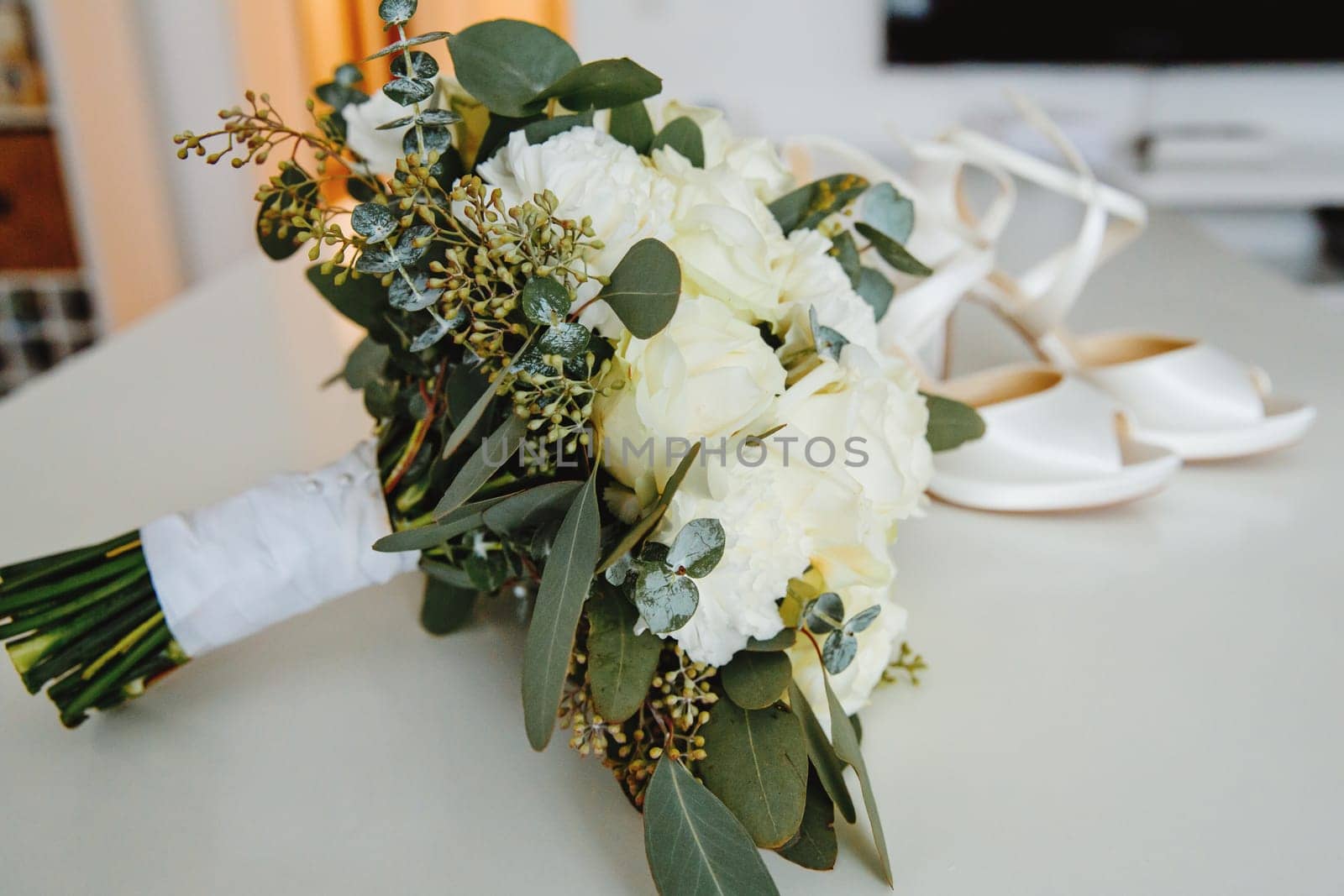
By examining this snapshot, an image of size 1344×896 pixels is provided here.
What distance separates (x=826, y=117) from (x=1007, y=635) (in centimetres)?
Result: 245

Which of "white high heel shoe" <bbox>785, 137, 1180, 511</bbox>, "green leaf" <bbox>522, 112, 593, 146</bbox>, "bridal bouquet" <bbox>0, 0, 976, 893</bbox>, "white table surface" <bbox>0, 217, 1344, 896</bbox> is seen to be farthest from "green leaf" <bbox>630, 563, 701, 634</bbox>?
"white high heel shoe" <bbox>785, 137, 1180, 511</bbox>

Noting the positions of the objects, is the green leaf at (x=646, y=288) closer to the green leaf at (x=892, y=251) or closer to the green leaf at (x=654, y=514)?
the green leaf at (x=654, y=514)

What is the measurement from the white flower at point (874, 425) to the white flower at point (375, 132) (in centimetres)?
26

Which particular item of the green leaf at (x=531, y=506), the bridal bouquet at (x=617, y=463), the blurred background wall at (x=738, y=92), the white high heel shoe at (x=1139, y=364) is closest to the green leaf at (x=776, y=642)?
the bridal bouquet at (x=617, y=463)

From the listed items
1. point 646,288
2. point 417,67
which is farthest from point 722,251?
point 417,67

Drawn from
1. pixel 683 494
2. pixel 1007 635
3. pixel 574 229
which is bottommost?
pixel 1007 635

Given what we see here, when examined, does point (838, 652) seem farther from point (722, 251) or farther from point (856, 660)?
point (722, 251)

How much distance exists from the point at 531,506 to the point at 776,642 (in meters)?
0.12

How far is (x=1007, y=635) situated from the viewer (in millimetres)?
607

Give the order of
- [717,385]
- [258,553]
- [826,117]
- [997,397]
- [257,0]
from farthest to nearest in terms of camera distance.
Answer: [826,117] → [257,0] → [997,397] → [258,553] → [717,385]

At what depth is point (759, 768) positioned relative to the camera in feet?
1.45

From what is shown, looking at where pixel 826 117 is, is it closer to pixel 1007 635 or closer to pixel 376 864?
pixel 1007 635

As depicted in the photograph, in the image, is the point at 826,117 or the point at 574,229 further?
the point at 826,117

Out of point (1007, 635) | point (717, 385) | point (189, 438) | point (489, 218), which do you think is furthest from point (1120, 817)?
point (189, 438)
